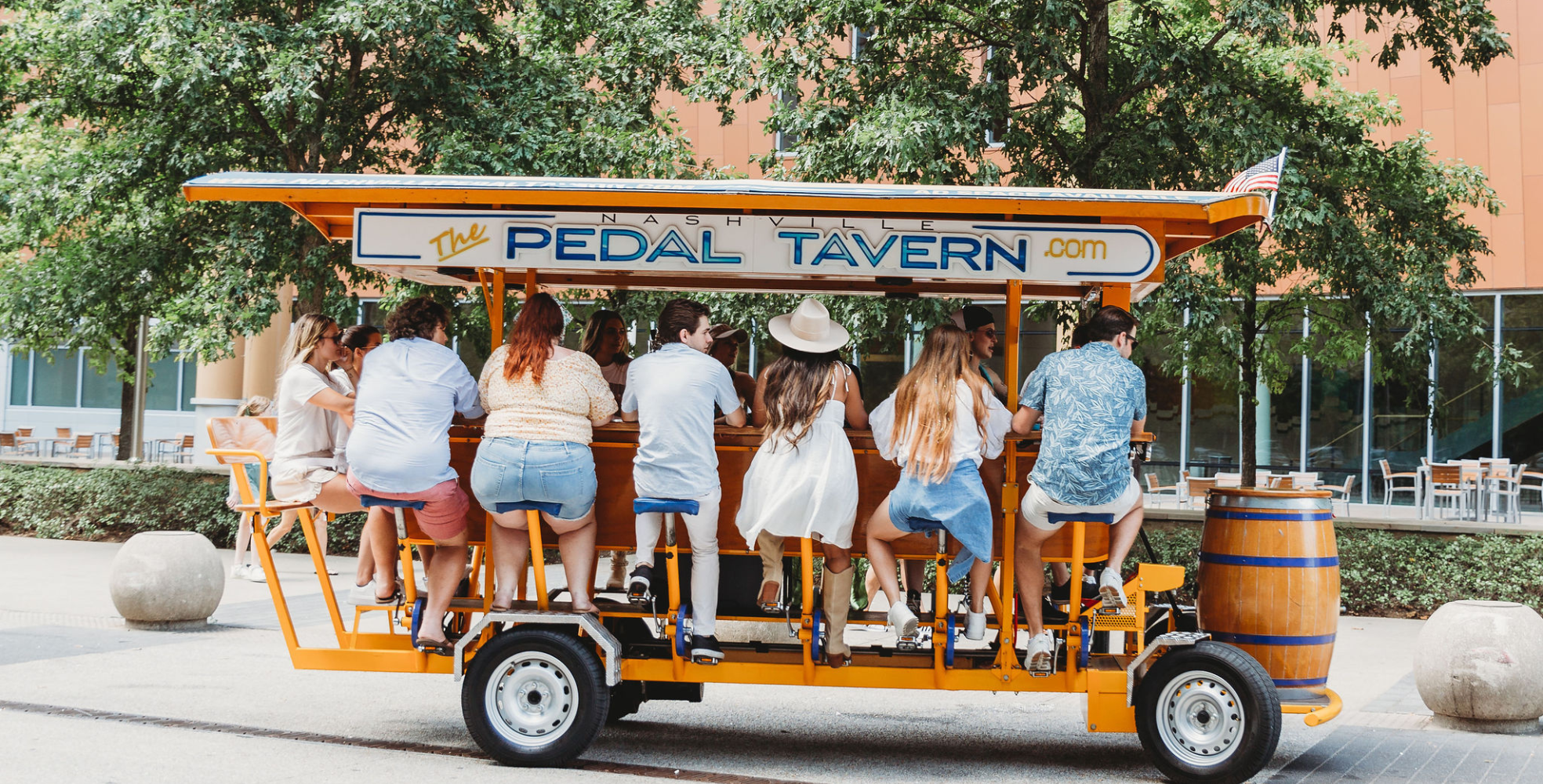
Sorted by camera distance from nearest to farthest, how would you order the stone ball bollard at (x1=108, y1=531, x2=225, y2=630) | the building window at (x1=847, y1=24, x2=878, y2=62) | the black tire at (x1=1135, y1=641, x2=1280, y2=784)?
the black tire at (x1=1135, y1=641, x2=1280, y2=784)
the stone ball bollard at (x1=108, y1=531, x2=225, y2=630)
the building window at (x1=847, y1=24, x2=878, y2=62)

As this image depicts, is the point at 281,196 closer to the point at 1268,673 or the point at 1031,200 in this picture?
the point at 1031,200

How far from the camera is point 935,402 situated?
5879mm

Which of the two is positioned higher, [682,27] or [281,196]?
[682,27]

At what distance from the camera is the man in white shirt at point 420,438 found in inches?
235

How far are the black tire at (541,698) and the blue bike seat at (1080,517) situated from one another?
2152 millimetres

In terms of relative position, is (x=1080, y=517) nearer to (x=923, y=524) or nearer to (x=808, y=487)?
(x=923, y=524)

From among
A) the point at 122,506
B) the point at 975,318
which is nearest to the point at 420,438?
the point at 975,318

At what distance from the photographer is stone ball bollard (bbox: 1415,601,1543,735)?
23.6 feet

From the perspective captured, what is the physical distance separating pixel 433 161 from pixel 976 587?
9.18 metres

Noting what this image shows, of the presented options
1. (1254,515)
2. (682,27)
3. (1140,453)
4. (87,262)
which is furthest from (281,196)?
(87,262)

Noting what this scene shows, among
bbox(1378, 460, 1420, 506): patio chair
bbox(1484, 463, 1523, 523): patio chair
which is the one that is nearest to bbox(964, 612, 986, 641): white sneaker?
bbox(1484, 463, 1523, 523): patio chair

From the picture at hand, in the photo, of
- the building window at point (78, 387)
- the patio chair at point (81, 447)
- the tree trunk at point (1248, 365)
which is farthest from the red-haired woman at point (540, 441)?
the building window at point (78, 387)

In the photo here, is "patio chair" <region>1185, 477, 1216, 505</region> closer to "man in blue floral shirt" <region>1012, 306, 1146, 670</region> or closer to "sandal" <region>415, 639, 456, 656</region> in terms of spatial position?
"man in blue floral shirt" <region>1012, 306, 1146, 670</region>

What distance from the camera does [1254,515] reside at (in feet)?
20.0
